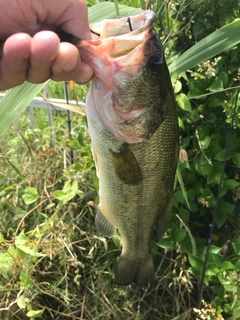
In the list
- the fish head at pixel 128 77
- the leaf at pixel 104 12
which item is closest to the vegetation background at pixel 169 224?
the leaf at pixel 104 12

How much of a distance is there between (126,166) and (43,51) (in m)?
0.47

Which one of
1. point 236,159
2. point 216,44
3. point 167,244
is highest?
point 216,44

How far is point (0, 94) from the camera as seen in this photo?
232 cm

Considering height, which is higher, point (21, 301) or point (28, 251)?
point (28, 251)

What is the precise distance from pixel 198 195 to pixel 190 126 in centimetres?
32

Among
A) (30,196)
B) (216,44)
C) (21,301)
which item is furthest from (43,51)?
(21,301)

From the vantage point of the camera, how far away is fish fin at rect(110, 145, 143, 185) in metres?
1.22

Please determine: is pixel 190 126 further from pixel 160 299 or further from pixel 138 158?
pixel 160 299

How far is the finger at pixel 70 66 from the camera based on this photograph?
91 centimetres

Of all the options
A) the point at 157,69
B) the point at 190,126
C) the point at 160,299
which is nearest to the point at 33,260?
the point at 160,299

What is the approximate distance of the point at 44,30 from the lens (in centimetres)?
103

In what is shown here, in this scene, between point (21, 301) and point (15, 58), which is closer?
point (15, 58)

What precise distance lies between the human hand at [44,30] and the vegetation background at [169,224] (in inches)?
24.0

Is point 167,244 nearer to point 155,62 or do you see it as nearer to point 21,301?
point 21,301
